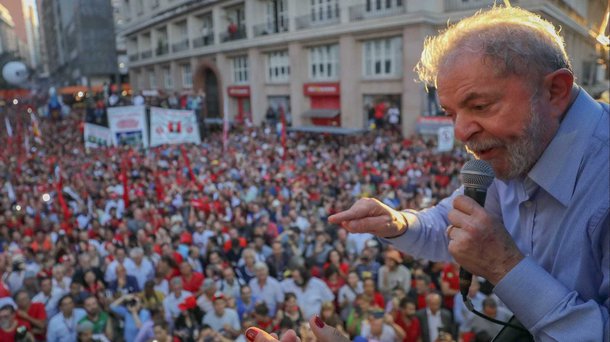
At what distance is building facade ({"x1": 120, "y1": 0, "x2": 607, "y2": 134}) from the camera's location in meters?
12.1

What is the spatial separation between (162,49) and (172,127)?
342cm

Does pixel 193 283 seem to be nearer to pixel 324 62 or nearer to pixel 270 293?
pixel 270 293

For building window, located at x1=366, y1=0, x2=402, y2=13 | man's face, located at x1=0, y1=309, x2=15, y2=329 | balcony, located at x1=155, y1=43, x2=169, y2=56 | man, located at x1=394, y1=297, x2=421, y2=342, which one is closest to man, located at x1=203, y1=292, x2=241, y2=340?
man, located at x1=394, y1=297, x2=421, y2=342

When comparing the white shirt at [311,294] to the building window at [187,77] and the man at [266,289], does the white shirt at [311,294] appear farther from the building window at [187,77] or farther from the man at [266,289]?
the building window at [187,77]

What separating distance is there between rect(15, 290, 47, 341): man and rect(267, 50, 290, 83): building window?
1659 centimetres

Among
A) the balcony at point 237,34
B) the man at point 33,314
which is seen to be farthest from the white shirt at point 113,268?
the balcony at point 237,34

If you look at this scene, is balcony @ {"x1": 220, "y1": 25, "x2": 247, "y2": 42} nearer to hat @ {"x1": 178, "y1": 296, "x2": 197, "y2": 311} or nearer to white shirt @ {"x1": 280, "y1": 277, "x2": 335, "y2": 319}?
white shirt @ {"x1": 280, "y1": 277, "x2": 335, "y2": 319}

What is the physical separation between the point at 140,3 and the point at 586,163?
8943 mm

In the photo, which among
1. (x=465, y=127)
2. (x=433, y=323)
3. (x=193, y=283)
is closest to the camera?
(x=465, y=127)

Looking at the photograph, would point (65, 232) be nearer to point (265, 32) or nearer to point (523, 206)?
point (523, 206)

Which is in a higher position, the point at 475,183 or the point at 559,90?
the point at 559,90

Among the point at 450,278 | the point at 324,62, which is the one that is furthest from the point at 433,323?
the point at 324,62

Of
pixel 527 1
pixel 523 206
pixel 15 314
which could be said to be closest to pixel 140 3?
pixel 15 314

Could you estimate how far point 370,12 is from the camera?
1562 centimetres
